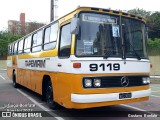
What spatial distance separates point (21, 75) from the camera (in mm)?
15516

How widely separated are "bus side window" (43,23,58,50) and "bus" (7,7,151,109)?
0.09 metres

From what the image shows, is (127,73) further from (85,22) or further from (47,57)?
(47,57)

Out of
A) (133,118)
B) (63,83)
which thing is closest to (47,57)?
(63,83)

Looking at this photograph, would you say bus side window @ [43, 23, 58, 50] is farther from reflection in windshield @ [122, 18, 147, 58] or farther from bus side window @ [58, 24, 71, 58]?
reflection in windshield @ [122, 18, 147, 58]

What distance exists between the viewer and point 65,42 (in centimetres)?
868

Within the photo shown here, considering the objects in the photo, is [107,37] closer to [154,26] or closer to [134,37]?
[134,37]

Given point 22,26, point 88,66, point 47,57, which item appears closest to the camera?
point 88,66

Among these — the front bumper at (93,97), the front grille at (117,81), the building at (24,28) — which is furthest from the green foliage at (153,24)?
the front bumper at (93,97)

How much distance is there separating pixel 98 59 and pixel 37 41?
490cm

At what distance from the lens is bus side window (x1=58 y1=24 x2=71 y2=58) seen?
27.4ft

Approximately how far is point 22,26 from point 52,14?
49.8 metres

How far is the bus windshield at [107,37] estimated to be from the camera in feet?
26.3

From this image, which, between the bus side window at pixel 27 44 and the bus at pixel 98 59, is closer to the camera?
the bus at pixel 98 59

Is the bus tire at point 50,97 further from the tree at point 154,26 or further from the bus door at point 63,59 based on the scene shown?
the tree at point 154,26
